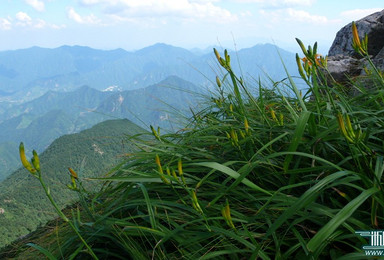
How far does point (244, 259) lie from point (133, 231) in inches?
23.5

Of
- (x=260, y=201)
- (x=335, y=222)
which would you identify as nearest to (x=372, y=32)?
(x=260, y=201)

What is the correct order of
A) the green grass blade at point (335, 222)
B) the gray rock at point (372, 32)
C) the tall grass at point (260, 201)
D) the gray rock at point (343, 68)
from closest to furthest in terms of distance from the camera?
the green grass blade at point (335, 222), the tall grass at point (260, 201), the gray rock at point (343, 68), the gray rock at point (372, 32)

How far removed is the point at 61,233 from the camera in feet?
6.77

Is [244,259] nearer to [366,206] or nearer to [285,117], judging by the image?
[366,206]

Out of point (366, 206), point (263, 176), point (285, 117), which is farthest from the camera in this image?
point (285, 117)

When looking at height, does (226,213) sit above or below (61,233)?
above

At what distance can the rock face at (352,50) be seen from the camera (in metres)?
4.68

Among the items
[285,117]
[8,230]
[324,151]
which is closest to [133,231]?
[324,151]
